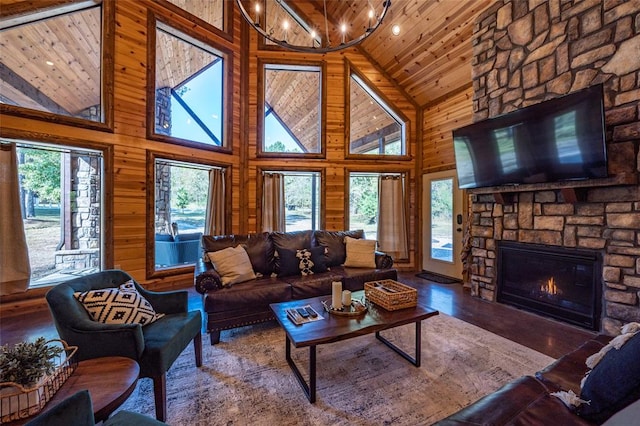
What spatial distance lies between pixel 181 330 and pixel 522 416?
1959mm

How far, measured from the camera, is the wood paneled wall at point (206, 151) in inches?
148

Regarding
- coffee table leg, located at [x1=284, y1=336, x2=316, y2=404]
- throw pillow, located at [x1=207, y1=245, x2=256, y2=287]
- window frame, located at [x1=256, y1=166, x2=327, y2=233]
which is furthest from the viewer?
window frame, located at [x1=256, y1=166, x2=327, y2=233]

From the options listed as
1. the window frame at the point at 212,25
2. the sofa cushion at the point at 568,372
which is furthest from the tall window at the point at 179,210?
the sofa cushion at the point at 568,372

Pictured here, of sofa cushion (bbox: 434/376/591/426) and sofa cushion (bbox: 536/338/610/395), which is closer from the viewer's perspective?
sofa cushion (bbox: 434/376/591/426)

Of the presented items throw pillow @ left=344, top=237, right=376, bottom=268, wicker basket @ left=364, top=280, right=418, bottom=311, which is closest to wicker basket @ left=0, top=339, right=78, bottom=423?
wicker basket @ left=364, top=280, right=418, bottom=311

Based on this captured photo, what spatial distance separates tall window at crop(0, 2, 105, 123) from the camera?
321 cm

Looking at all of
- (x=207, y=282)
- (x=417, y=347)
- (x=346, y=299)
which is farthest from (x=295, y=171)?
(x=417, y=347)

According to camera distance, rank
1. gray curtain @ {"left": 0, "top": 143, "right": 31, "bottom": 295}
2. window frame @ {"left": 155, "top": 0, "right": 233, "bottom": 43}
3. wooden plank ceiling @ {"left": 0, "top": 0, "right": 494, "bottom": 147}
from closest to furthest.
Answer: gray curtain @ {"left": 0, "top": 143, "right": 31, "bottom": 295} < wooden plank ceiling @ {"left": 0, "top": 0, "right": 494, "bottom": 147} < window frame @ {"left": 155, "top": 0, "right": 233, "bottom": 43}

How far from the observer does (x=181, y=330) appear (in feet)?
6.26

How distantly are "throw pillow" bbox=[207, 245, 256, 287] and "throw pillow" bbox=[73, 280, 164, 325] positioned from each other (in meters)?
0.94

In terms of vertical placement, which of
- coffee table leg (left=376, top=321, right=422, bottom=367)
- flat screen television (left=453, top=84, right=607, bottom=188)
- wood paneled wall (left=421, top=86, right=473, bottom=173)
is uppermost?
wood paneled wall (left=421, top=86, right=473, bottom=173)

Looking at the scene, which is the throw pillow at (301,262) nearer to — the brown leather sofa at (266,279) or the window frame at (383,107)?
the brown leather sofa at (266,279)

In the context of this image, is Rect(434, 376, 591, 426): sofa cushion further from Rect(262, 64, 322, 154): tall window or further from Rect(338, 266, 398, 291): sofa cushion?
Rect(262, 64, 322, 154): tall window

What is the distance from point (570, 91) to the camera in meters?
2.94
